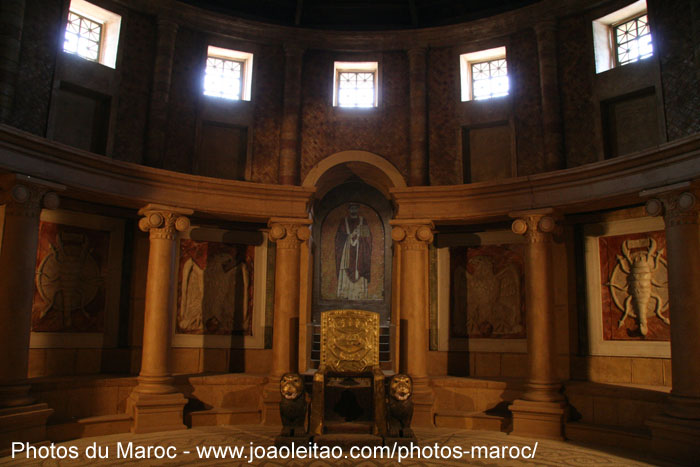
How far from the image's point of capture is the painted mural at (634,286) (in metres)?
10.6

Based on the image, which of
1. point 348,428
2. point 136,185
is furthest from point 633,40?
point 136,185

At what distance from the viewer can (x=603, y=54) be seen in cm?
1130

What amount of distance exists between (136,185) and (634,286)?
9.80 m

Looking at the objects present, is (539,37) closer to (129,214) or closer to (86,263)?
(129,214)

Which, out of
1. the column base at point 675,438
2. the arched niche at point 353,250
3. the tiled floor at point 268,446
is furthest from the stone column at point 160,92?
the column base at point 675,438

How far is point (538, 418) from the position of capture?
407 inches

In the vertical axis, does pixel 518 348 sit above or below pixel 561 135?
below

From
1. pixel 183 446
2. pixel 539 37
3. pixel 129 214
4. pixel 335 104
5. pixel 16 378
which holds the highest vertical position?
pixel 539 37

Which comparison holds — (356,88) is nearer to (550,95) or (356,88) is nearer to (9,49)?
(550,95)

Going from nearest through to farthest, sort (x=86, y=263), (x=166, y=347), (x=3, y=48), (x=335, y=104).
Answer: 1. (x=3, y=48)
2. (x=166, y=347)
3. (x=86, y=263)
4. (x=335, y=104)

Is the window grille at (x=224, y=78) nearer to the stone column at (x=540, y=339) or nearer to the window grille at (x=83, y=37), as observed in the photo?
the window grille at (x=83, y=37)

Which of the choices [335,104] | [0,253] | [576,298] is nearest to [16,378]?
[0,253]

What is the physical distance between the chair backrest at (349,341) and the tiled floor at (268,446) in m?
1.64

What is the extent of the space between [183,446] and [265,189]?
5248 millimetres
